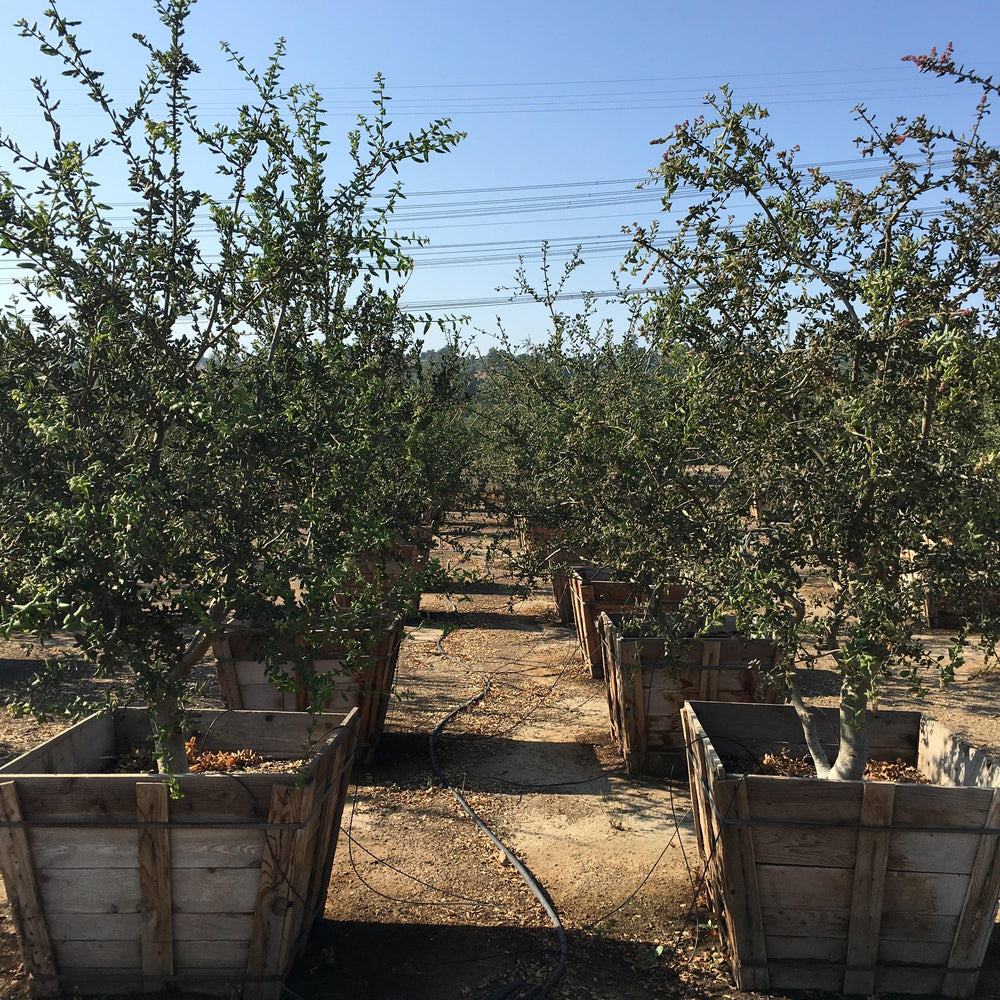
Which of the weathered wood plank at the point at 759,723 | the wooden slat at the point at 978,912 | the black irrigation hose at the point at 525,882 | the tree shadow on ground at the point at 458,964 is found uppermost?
the weathered wood plank at the point at 759,723

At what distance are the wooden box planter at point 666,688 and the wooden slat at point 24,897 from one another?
14.4ft

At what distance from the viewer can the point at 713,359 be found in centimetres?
471

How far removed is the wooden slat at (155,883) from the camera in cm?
404

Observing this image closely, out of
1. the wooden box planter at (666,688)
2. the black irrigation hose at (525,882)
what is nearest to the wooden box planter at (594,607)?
the black irrigation hose at (525,882)

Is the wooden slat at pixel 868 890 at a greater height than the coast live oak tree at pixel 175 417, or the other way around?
the coast live oak tree at pixel 175 417

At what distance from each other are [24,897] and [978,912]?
4.31 meters

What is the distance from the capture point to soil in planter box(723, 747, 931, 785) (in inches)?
213

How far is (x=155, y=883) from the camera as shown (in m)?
4.11

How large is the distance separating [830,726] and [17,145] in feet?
17.9

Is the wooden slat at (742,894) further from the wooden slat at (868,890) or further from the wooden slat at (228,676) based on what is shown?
the wooden slat at (228,676)

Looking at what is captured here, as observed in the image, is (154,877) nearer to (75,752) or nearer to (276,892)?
(276,892)

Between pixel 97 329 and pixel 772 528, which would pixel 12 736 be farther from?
pixel 772 528

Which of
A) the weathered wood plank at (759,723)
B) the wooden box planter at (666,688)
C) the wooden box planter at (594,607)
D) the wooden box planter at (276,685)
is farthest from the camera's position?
the wooden box planter at (594,607)

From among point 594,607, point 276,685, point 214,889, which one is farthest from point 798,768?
point 594,607
